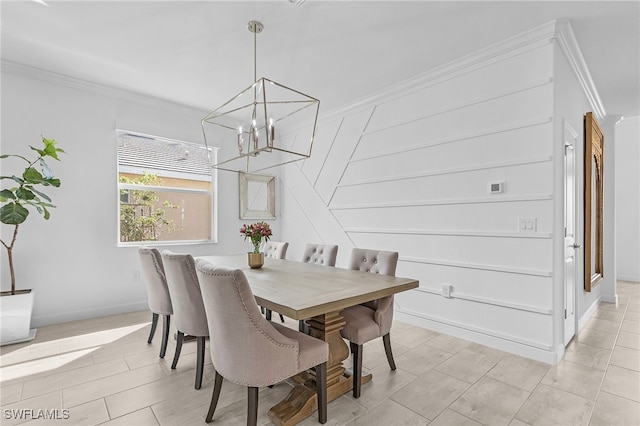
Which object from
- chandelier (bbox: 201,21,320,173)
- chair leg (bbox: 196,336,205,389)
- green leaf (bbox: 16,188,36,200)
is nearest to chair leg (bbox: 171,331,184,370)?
chair leg (bbox: 196,336,205,389)

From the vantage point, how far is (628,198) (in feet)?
19.2

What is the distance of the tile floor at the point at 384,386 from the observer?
1848mm

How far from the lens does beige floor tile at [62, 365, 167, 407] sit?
2049 mm

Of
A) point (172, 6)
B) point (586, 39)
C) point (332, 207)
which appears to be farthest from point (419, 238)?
point (172, 6)

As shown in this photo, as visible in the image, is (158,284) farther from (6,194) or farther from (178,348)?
(6,194)

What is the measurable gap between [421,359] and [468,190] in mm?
1602

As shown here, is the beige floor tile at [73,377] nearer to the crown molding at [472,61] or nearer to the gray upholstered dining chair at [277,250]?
the gray upholstered dining chair at [277,250]

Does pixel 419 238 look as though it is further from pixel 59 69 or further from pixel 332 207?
pixel 59 69

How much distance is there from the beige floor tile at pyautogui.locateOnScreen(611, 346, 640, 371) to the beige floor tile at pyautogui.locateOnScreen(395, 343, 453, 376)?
128 cm

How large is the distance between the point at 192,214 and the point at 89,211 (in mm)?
1225

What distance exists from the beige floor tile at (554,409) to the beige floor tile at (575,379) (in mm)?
85

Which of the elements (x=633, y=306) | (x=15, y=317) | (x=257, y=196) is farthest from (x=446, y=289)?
(x=15, y=317)

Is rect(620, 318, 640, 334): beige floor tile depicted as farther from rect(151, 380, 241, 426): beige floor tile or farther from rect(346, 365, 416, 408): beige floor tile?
rect(151, 380, 241, 426): beige floor tile

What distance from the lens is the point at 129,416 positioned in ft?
6.07
